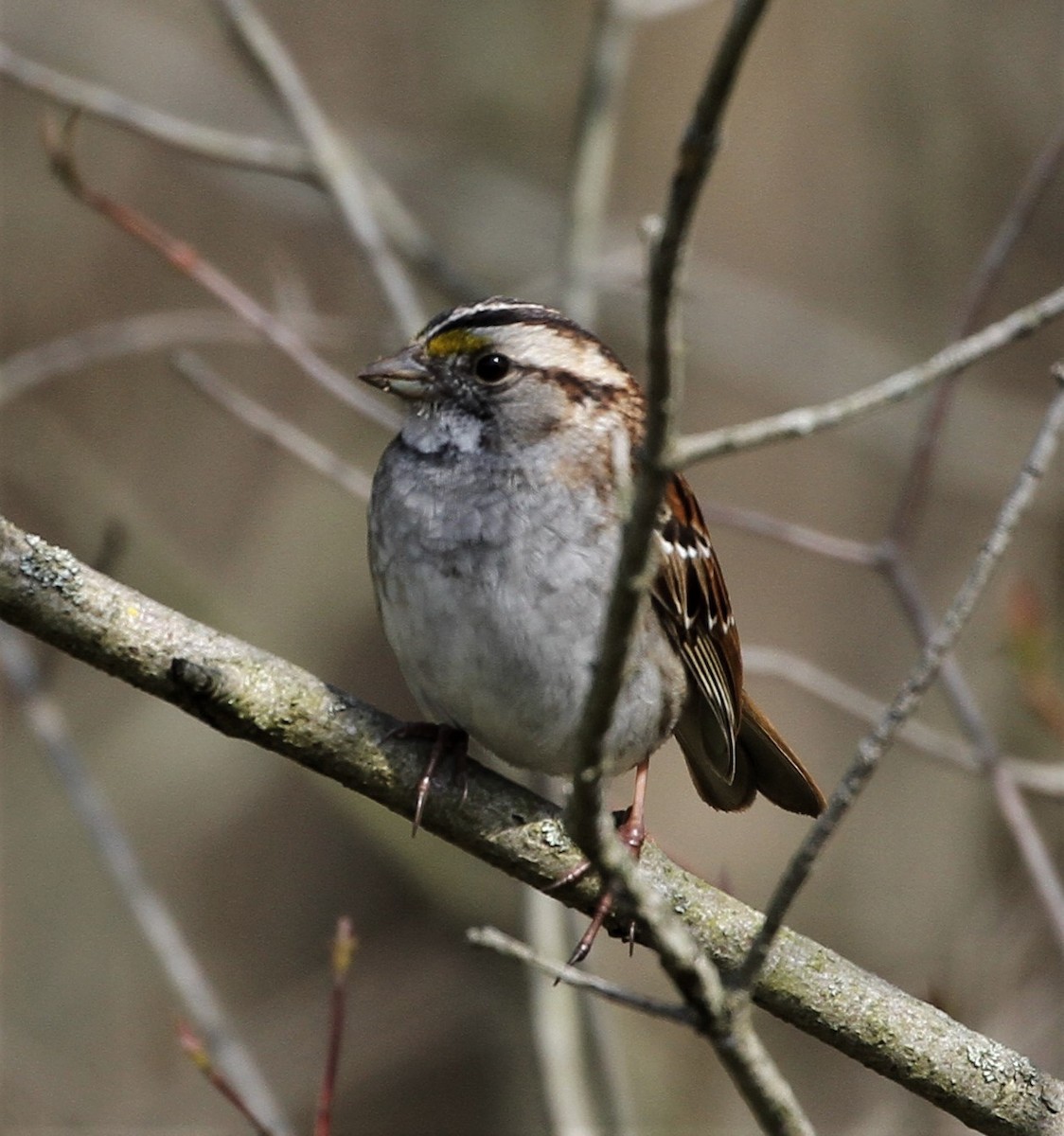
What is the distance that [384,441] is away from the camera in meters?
5.79

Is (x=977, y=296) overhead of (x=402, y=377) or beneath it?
overhead

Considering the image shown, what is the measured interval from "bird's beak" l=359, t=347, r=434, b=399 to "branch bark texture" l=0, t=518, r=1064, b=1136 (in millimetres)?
727

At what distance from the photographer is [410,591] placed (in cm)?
294

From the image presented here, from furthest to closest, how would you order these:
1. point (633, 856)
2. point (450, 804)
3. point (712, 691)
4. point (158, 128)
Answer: point (158, 128), point (712, 691), point (633, 856), point (450, 804)

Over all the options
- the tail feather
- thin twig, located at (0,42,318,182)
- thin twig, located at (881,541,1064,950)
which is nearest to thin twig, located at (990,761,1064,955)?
thin twig, located at (881,541,1064,950)

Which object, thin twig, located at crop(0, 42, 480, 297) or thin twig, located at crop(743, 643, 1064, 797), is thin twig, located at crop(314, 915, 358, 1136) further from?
thin twig, located at crop(0, 42, 480, 297)

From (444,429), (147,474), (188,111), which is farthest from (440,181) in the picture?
(444,429)

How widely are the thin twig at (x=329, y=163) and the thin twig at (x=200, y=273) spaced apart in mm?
276

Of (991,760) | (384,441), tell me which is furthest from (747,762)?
(384,441)

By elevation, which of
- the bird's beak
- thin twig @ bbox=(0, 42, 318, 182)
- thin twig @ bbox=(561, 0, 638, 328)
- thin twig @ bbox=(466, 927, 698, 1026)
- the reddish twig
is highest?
thin twig @ bbox=(561, 0, 638, 328)

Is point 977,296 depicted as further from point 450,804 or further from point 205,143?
point 205,143

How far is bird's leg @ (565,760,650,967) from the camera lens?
2598mm

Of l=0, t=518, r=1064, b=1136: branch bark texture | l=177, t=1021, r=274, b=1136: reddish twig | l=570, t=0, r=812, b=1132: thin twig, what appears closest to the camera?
l=570, t=0, r=812, b=1132: thin twig

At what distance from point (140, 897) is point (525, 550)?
1.48 metres
